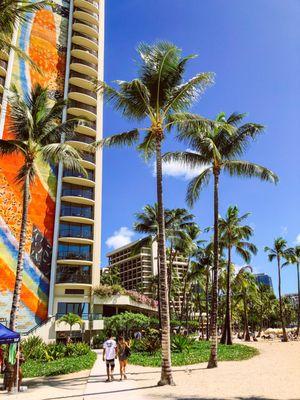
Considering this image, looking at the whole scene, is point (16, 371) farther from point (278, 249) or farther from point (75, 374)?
point (278, 249)

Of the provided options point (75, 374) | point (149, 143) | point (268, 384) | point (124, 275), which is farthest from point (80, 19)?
point (124, 275)

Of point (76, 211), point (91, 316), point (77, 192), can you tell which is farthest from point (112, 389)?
point (77, 192)


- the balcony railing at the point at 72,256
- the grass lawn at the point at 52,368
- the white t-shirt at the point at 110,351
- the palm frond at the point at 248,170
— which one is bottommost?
the grass lawn at the point at 52,368

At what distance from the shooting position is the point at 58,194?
4169 cm

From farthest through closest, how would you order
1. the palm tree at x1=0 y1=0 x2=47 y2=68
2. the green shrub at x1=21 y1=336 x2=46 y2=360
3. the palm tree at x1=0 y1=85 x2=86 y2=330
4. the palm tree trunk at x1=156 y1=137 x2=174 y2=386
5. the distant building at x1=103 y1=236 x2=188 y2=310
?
the distant building at x1=103 y1=236 x2=188 y2=310
the green shrub at x1=21 y1=336 x2=46 y2=360
the palm tree at x1=0 y1=85 x2=86 y2=330
the palm tree trunk at x1=156 y1=137 x2=174 y2=386
the palm tree at x1=0 y1=0 x2=47 y2=68

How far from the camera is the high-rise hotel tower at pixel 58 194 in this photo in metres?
36.8

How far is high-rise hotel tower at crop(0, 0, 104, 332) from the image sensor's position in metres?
36.8

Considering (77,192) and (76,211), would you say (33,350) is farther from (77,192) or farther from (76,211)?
(77,192)

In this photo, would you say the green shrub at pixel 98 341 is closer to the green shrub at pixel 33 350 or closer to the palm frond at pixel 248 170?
the green shrub at pixel 33 350

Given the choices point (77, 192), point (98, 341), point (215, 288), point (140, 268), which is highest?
point (77, 192)

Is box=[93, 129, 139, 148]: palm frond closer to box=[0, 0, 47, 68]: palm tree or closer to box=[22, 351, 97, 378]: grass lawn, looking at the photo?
box=[0, 0, 47, 68]: palm tree

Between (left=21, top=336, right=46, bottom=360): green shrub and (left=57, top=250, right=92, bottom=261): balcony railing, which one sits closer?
(left=21, top=336, right=46, bottom=360): green shrub

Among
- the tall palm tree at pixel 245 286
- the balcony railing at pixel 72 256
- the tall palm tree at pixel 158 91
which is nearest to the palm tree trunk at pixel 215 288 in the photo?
the tall palm tree at pixel 158 91

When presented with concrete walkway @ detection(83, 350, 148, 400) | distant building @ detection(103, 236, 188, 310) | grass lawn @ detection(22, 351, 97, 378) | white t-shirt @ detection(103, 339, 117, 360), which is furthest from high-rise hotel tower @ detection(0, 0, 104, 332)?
distant building @ detection(103, 236, 188, 310)
